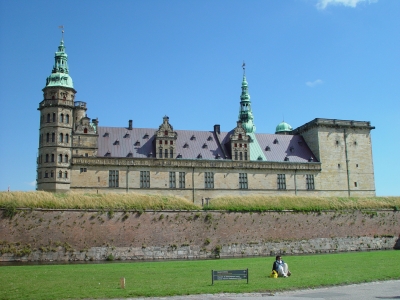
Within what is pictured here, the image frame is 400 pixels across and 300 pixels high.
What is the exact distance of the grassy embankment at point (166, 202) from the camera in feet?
117

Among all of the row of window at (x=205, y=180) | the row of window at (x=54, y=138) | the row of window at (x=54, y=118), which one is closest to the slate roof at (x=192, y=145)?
the row of window at (x=205, y=180)

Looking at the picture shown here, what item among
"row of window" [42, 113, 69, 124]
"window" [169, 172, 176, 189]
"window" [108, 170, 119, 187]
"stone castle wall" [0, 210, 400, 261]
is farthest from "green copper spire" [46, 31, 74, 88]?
"stone castle wall" [0, 210, 400, 261]

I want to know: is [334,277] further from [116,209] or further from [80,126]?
[80,126]

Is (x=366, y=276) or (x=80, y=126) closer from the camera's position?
(x=366, y=276)

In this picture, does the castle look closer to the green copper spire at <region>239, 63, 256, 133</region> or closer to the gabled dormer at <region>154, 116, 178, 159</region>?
the gabled dormer at <region>154, 116, 178, 159</region>

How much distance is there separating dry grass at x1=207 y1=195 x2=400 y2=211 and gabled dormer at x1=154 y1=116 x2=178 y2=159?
11009 mm

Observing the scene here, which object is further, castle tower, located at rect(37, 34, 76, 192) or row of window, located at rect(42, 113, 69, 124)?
row of window, located at rect(42, 113, 69, 124)

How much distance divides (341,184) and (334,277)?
38.2m

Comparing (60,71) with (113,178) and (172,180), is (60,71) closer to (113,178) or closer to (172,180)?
(113,178)

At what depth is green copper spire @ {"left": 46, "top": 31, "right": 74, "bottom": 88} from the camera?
47250 mm

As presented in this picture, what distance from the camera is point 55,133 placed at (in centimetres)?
4616

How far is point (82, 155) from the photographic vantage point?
47.6 metres

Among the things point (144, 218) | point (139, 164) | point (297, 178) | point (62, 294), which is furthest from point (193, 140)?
point (62, 294)

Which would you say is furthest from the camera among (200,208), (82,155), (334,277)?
(82,155)
